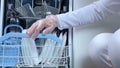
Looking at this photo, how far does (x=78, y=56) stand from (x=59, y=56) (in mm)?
106

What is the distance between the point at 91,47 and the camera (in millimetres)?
971

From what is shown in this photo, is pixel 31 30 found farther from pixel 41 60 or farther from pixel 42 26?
pixel 41 60

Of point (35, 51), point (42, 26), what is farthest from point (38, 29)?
point (35, 51)

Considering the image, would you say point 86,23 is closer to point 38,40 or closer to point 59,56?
point 59,56

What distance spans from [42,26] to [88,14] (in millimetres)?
233

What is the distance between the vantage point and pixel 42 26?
3.04 feet

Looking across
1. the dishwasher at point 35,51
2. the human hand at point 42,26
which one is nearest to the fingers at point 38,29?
the human hand at point 42,26

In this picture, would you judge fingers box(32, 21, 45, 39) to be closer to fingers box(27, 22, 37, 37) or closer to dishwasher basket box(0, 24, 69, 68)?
fingers box(27, 22, 37, 37)

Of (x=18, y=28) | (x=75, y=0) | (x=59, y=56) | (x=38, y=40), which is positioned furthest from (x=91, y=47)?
(x=18, y=28)

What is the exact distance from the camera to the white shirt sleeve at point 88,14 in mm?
1004

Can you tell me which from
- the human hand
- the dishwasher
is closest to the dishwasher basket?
the dishwasher

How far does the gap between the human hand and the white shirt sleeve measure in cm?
4

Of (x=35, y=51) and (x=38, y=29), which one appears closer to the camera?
(x=38, y=29)

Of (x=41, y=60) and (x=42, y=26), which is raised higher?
(x=42, y=26)
